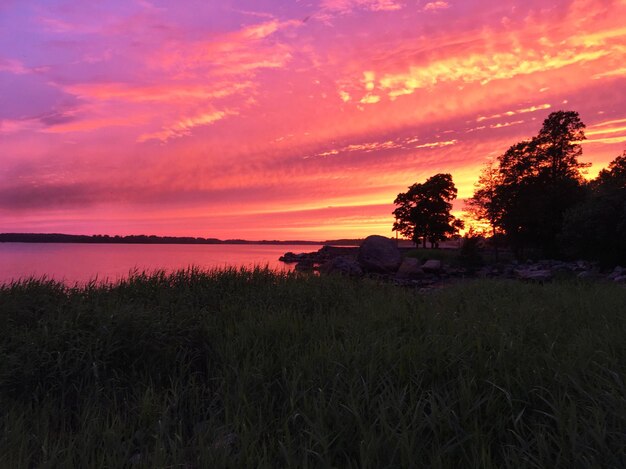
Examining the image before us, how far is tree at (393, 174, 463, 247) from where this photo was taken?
5972 centimetres

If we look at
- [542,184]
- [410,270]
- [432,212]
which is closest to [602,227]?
[410,270]

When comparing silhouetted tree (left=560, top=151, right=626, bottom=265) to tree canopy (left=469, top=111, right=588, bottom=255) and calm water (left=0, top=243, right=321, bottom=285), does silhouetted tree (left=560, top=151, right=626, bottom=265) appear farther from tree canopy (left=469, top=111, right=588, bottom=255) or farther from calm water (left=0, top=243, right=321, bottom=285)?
calm water (left=0, top=243, right=321, bottom=285)

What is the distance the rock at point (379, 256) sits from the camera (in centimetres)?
3206

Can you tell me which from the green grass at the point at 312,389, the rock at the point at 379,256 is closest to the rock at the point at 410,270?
the rock at the point at 379,256

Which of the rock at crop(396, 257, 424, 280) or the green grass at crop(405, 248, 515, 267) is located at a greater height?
the green grass at crop(405, 248, 515, 267)

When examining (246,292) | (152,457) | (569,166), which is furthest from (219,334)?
(569,166)

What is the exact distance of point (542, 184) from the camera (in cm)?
3562

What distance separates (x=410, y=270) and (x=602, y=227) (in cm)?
1239

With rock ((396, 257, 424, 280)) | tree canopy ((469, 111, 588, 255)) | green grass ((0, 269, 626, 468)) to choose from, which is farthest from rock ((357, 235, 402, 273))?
green grass ((0, 269, 626, 468))

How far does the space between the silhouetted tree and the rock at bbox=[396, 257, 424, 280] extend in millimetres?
10031

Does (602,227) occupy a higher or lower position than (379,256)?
higher

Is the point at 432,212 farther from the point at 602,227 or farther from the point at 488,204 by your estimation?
the point at 602,227

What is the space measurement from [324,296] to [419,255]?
1538 inches

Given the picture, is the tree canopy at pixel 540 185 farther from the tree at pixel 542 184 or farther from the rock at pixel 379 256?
the rock at pixel 379 256
